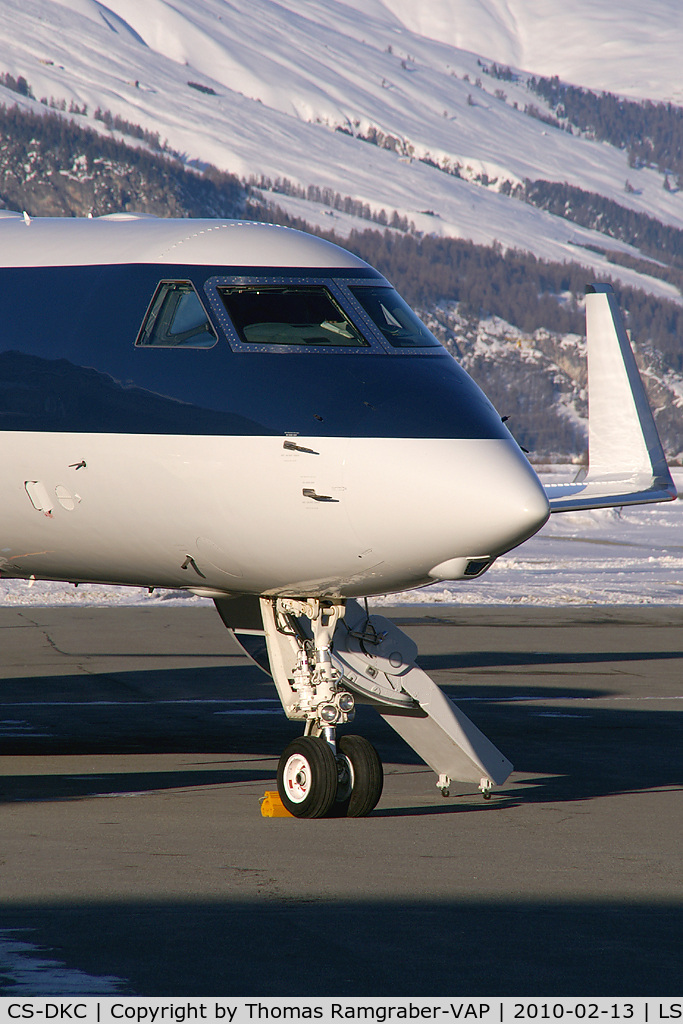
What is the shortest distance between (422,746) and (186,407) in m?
3.84

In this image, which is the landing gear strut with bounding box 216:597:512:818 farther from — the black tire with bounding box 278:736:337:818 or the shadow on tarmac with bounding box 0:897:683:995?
the shadow on tarmac with bounding box 0:897:683:995

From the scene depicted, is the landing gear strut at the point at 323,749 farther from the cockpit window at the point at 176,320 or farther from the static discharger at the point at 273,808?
the cockpit window at the point at 176,320

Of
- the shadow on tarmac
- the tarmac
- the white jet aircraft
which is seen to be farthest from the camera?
the white jet aircraft

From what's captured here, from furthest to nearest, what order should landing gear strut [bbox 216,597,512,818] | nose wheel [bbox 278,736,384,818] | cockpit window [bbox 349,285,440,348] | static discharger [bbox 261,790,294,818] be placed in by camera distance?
static discharger [bbox 261,790,294,818] → landing gear strut [bbox 216,597,512,818] → nose wheel [bbox 278,736,384,818] → cockpit window [bbox 349,285,440,348]

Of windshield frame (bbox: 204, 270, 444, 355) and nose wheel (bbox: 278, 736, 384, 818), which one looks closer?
windshield frame (bbox: 204, 270, 444, 355)

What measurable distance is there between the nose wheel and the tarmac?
0.53ft

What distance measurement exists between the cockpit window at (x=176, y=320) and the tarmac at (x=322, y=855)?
3.83m

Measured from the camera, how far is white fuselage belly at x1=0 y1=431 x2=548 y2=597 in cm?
1020

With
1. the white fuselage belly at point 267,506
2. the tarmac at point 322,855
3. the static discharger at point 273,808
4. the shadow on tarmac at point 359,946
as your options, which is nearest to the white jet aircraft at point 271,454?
the white fuselage belly at point 267,506

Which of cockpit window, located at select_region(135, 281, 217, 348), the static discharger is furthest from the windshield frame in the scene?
the static discharger

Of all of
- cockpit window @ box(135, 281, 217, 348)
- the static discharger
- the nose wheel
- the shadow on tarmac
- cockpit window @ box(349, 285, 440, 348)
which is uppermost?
cockpit window @ box(349, 285, 440, 348)

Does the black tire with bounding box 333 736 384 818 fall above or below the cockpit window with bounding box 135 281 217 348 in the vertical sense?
below

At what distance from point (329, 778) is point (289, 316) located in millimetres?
3642

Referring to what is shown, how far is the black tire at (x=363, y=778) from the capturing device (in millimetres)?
11594
